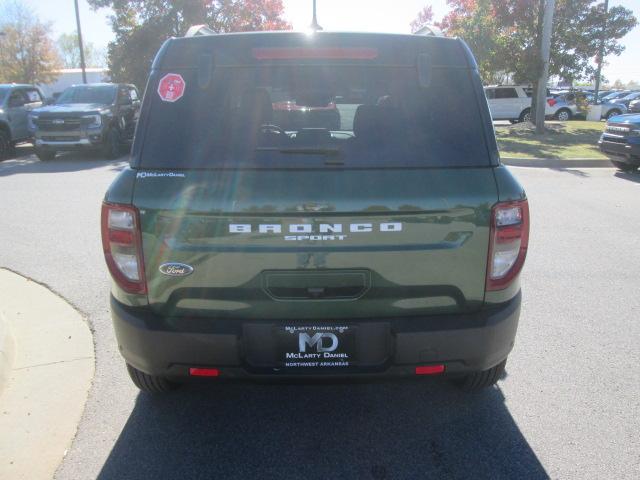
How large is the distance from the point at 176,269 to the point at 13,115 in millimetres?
15286

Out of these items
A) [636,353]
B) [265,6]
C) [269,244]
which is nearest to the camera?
[269,244]

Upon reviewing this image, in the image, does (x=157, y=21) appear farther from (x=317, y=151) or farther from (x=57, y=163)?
(x=317, y=151)

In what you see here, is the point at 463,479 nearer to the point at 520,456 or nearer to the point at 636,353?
the point at 520,456

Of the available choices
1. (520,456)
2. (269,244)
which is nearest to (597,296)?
(520,456)

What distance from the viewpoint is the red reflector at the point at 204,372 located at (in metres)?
2.48

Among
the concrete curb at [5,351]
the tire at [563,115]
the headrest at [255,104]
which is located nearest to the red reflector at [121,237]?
the headrest at [255,104]

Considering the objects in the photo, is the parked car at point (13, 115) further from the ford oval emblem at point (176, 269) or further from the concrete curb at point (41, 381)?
the ford oval emblem at point (176, 269)

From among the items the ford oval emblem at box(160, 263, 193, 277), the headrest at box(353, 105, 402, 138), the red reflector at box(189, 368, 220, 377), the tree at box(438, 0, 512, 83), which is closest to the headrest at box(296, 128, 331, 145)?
the headrest at box(353, 105, 402, 138)

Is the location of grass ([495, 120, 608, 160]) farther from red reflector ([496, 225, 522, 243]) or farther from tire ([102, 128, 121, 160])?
red reflector ([496, 225, 522, 243])

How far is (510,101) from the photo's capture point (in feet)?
86.1

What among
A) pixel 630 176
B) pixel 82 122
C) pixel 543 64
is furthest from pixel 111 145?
pixel 543 64

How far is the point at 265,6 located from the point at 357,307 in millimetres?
25886

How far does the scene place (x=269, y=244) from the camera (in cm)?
235

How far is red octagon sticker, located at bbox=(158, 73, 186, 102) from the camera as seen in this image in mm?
2553
